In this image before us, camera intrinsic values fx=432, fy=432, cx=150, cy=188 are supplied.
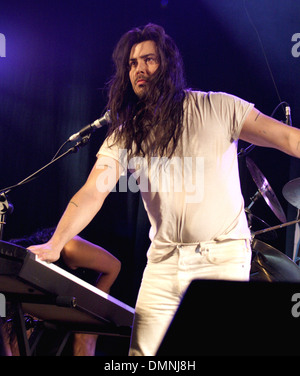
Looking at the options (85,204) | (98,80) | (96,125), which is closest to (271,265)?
(96,125)

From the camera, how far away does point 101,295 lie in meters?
1.75

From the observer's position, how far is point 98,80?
15.0 ft

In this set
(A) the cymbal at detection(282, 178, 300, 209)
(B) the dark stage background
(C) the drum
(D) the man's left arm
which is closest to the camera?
(D) the man's left arm

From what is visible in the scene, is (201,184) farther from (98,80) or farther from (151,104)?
(98,80)

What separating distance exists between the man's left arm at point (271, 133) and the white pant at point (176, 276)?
0.43m

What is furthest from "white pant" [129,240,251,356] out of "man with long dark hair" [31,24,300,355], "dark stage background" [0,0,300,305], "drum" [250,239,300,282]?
"dark stage background" [0,0,300,305]

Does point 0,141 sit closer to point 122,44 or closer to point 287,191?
point 122,44

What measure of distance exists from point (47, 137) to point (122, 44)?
2.30m

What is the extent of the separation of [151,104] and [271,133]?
0.66 metres

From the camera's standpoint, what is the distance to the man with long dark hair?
5.82 feet

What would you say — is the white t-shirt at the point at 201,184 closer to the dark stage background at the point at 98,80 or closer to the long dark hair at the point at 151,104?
the long dark hair at the point at 151,104

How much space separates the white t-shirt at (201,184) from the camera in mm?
1803

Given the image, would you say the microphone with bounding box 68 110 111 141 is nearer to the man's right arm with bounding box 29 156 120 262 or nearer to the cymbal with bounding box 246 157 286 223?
the man's right arm with bounding box 29 156 120 262
